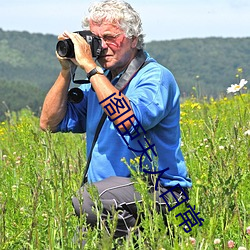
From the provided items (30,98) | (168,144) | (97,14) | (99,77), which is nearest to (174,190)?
(168,144)

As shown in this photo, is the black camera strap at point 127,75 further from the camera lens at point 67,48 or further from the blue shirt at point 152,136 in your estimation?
the camera lens at point 67,48

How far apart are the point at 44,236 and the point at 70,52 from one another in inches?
37.4

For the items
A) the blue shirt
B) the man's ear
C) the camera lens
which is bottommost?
the blue shirt

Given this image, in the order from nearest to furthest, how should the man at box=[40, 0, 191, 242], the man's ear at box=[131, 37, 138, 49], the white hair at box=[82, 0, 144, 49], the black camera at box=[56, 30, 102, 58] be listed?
the man at box=[40, 0, 191, 242] → the black camera at box=[56, 30, 102, 58] → the white hair at box=[82, 0, 144, 49] → the man's ear at box=[131, 37, 138, 49]

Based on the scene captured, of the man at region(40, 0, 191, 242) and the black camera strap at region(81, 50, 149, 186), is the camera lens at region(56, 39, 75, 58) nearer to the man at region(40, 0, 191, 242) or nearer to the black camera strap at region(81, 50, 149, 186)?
the man at region(40, 0, 191, 242)

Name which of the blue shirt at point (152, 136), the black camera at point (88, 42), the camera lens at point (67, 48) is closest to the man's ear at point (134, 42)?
the blue shirt at point (152, 136)

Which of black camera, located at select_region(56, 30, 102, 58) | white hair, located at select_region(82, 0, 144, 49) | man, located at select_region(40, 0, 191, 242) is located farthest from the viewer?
white hair, located at select_region(82, 0, 144, 49)

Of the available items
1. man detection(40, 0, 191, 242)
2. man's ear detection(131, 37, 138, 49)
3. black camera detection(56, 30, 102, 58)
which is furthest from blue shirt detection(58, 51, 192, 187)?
black camera detection(56, 30, 102, 58)

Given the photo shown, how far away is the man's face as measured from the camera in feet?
11.8

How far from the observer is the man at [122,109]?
130 inches

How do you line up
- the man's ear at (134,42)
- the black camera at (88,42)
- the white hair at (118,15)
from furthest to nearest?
the man's ear at (134,42) → the white hair at (118,15) → the black camera at (88,42)

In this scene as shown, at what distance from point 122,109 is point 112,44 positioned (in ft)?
1.64

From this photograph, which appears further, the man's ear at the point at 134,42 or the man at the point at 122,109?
the man's ear at the point at 134,42

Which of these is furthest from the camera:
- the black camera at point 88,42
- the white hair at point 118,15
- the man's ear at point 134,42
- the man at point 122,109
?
the man's ear at point 134,42
